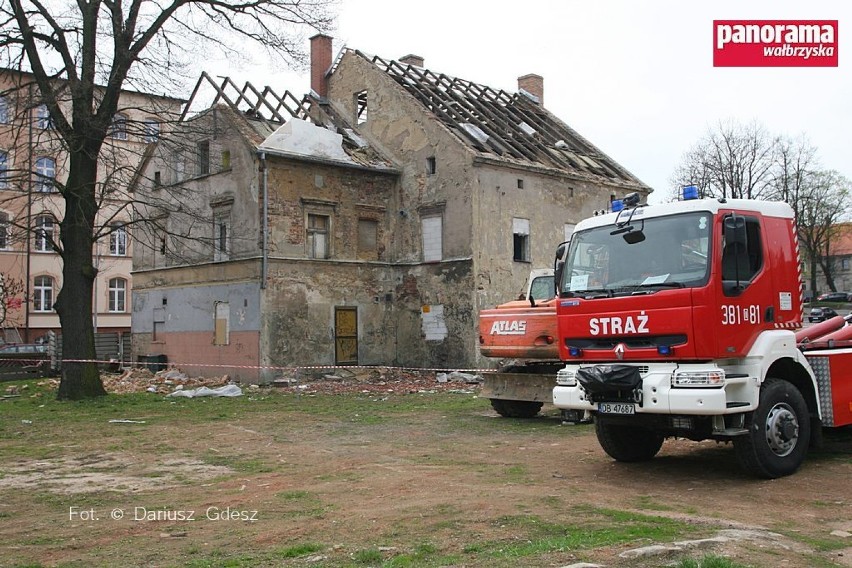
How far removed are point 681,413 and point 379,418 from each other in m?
8.27

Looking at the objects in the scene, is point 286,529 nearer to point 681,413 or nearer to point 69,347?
point 681,413

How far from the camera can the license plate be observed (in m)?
8.05

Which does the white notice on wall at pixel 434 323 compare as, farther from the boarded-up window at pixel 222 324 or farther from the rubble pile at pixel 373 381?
the boarded-up window at pixel 222 324

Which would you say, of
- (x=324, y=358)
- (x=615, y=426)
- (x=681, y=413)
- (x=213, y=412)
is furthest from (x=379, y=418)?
(x=324, y=358)

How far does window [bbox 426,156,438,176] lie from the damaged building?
0.25 ft

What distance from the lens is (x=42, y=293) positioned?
4288 centimetres

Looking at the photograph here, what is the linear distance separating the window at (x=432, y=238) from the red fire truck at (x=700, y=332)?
55.8ft

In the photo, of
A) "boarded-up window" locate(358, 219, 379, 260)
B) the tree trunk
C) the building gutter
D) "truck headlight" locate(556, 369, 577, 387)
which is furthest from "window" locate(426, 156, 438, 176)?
"truck headlight" locate(556, 369, 577, 387)

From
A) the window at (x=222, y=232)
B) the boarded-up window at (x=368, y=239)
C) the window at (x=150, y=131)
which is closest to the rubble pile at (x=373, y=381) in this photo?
the boarded-up window at (x=368, y=239)

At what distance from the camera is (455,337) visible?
1002 inches

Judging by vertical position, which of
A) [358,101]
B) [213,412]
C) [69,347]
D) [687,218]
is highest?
[358,101]

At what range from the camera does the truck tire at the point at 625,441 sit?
9.52m

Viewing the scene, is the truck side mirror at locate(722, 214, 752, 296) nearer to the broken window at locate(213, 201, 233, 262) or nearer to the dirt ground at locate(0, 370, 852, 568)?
the dirt ground at locate(0, 370, 852, 568)

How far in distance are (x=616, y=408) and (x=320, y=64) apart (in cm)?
2521
